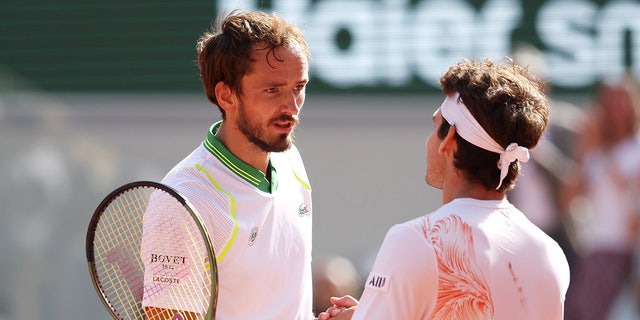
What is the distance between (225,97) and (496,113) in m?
0.79

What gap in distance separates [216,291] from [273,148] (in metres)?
0.44

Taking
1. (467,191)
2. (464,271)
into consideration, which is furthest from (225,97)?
(464,271)

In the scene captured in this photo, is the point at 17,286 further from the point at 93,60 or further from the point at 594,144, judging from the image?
the point at 594,144

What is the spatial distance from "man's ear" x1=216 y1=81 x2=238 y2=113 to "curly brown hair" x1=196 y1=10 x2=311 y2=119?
0.01 metres

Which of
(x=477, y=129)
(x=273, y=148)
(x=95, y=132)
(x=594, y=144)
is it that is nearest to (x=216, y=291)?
(x=273, y=148)

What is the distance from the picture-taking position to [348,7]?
7.95m

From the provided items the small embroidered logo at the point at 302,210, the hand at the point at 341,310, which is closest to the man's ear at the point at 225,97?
the small embroidered logo at the point at 302,210

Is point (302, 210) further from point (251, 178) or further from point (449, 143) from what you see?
point (449, 143)

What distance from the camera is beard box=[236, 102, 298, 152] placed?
10.3ft

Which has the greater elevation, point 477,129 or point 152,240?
point 477,129

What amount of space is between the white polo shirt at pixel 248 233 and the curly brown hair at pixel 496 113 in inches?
23.1

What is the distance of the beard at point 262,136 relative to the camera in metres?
3.15

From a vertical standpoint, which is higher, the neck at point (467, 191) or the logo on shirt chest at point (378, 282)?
the neck at point (467, 191)

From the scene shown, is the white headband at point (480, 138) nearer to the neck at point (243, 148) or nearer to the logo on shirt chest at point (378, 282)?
the logo on shirt chest at point (378, 282)
